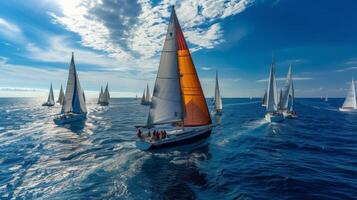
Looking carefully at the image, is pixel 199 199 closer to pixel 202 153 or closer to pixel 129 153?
pixel 202 153

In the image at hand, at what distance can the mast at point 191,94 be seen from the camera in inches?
1100

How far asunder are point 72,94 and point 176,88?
37.3 meters

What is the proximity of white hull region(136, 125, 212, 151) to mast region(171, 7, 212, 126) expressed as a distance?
95 centimetres

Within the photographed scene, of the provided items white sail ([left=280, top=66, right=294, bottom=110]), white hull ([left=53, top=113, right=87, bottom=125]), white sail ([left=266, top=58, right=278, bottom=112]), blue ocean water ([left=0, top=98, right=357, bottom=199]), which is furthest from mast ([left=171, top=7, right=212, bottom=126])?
white sail ([left=280, top=66, right=294, bottom=110])

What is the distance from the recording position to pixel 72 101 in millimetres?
53500

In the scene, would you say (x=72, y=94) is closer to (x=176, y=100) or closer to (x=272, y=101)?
(x=176, y=100)

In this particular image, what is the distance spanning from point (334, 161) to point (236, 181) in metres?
14.6

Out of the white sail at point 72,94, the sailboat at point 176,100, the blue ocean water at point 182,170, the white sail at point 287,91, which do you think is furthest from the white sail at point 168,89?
the white sail at point 287,91

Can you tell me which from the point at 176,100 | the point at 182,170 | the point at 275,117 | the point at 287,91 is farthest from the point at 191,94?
the point at 287,91

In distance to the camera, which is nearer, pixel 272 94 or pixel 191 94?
pixel 191 94

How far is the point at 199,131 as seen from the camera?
28.1m

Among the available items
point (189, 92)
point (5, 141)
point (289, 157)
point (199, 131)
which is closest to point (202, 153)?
point (199, 131)

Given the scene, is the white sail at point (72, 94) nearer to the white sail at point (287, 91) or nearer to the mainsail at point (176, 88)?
the mainsail at point (176, 88)

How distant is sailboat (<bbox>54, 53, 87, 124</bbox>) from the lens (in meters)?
51.9
